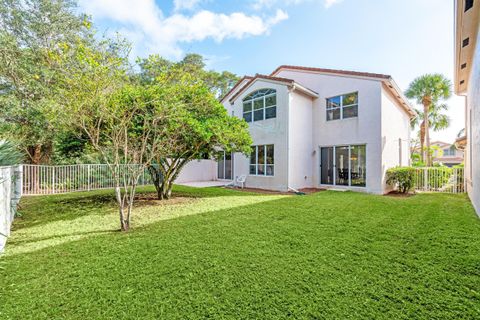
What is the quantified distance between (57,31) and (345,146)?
1981 cm

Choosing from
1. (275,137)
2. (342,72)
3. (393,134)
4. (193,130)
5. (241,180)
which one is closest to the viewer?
(193,130)

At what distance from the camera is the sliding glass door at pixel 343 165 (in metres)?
13.4

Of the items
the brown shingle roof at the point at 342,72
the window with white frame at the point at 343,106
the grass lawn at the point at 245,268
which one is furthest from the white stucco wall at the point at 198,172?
the grass lawn at the point at 245,268

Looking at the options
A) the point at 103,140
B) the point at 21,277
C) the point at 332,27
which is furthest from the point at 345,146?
the point at 21,277

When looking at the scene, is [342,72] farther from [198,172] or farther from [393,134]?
[198,172]

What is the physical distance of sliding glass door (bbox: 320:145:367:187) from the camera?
13.4 metres

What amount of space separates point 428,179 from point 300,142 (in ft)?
26.2

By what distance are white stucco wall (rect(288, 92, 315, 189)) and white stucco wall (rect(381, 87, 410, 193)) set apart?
13.7 ft

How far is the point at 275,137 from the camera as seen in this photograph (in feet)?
47.2

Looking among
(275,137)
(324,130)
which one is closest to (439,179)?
(324,130)

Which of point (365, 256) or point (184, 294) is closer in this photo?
point (184, 294)

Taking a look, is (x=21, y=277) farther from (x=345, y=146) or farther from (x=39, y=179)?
(x=345, y=146)

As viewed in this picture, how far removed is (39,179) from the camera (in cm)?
1313

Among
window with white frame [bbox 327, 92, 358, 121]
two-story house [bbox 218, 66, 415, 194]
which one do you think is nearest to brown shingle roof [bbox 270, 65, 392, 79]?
two-story house [bbox 218, 66, 415, 194]
